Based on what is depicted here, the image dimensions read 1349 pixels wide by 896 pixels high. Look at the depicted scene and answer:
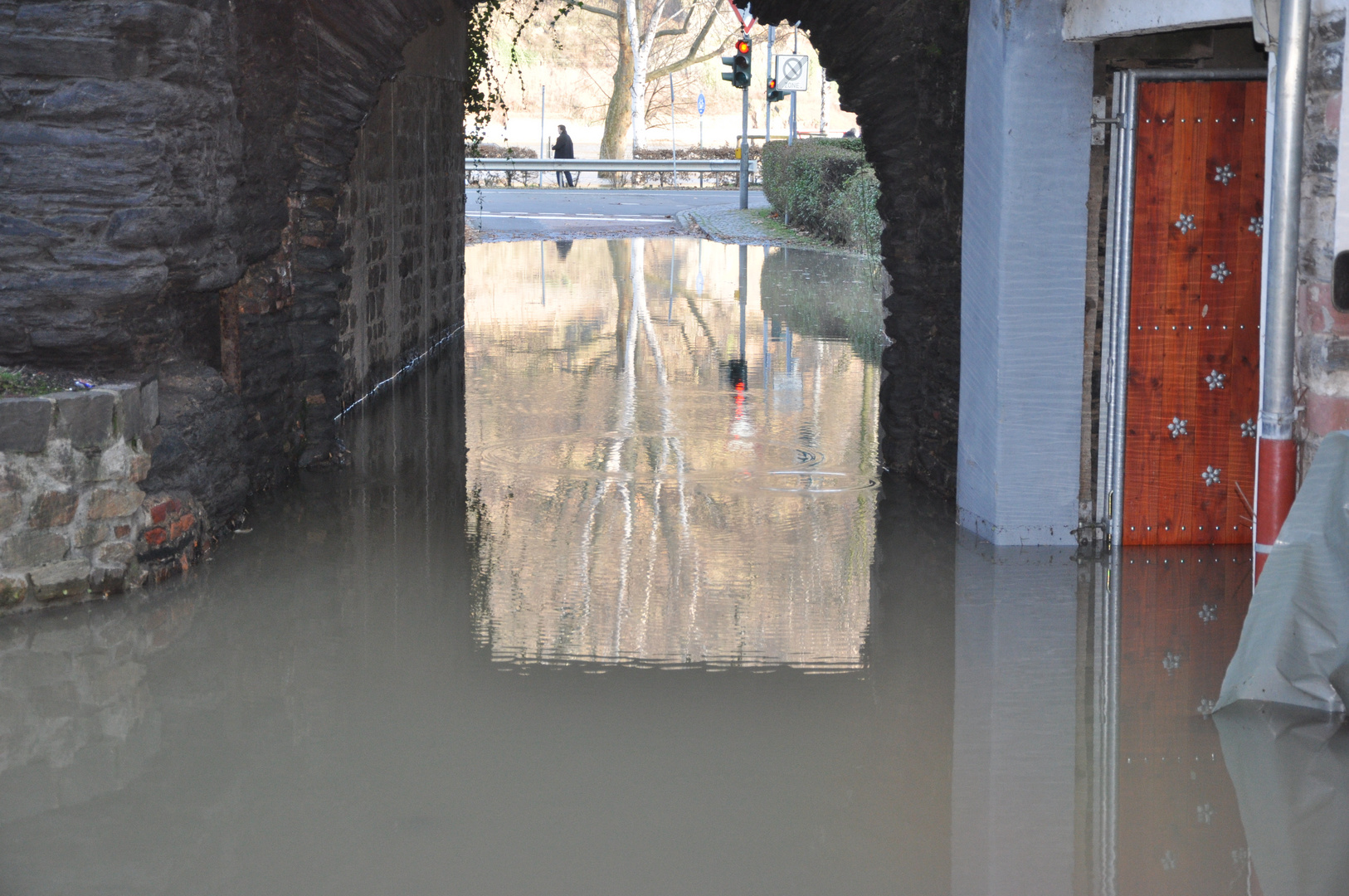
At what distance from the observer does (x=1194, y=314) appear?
6656 mm

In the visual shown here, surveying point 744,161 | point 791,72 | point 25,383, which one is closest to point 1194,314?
point 25,383

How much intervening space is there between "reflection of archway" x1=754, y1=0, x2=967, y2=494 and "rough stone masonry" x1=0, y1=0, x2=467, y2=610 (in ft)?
7.56

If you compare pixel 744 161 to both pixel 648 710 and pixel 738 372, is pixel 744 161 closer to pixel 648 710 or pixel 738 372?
pixel 738 372

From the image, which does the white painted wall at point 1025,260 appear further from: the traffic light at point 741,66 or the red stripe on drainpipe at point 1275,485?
the traffic light at point 741,66

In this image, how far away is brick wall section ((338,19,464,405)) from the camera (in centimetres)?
988

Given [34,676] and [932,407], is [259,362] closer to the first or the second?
[34,676]

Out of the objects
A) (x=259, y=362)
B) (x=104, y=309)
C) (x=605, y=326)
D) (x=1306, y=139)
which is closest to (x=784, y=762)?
(x=1306, y=139)

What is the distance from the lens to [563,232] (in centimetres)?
2491

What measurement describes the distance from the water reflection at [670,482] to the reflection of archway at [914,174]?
1.54 ft

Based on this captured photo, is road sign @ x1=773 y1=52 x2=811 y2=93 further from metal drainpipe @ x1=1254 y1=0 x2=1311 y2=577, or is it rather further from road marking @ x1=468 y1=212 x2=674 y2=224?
metal drainpipe @ x1=1254 y1=0 x2=1311 y2=577

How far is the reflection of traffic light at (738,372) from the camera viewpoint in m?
11.1

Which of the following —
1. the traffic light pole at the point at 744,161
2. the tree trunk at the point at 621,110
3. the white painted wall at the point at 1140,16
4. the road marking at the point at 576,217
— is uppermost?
the tree trunk at the point at 621,110

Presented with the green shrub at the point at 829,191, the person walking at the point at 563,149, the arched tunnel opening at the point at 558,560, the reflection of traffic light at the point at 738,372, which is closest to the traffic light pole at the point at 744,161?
the green shrub at the point at 829,191

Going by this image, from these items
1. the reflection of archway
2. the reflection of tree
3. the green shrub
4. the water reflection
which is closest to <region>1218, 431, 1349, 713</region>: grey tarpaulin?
the water reflection
